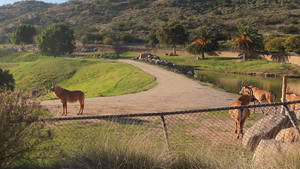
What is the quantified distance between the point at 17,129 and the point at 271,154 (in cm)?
530

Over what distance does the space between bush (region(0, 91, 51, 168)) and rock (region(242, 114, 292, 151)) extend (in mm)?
6253

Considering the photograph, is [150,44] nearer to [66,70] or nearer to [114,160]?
[66,70]

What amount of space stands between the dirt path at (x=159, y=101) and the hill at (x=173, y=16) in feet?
229

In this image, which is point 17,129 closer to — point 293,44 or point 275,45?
point 293,44

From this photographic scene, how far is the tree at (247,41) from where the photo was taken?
6256cm

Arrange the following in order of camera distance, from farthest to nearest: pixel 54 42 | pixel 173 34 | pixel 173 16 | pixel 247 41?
pixel 173 16 < pixel 173 34 < pixel 54 42 < pixel 247 41

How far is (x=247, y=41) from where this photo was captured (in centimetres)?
6262

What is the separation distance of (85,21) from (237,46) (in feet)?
395

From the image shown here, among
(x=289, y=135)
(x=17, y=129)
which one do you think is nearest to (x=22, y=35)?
(x=17, y=129)

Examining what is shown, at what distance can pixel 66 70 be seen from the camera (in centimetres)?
5481

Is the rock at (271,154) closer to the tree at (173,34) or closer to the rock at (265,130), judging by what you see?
the rock at (265,130)

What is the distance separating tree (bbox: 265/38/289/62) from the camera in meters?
60.2

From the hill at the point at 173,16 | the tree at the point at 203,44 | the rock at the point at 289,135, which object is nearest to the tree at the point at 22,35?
the hill at the point at 173,16

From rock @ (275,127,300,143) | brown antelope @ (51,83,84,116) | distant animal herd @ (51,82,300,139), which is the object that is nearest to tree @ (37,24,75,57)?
distant animal herd @ (51,82,300,139)
